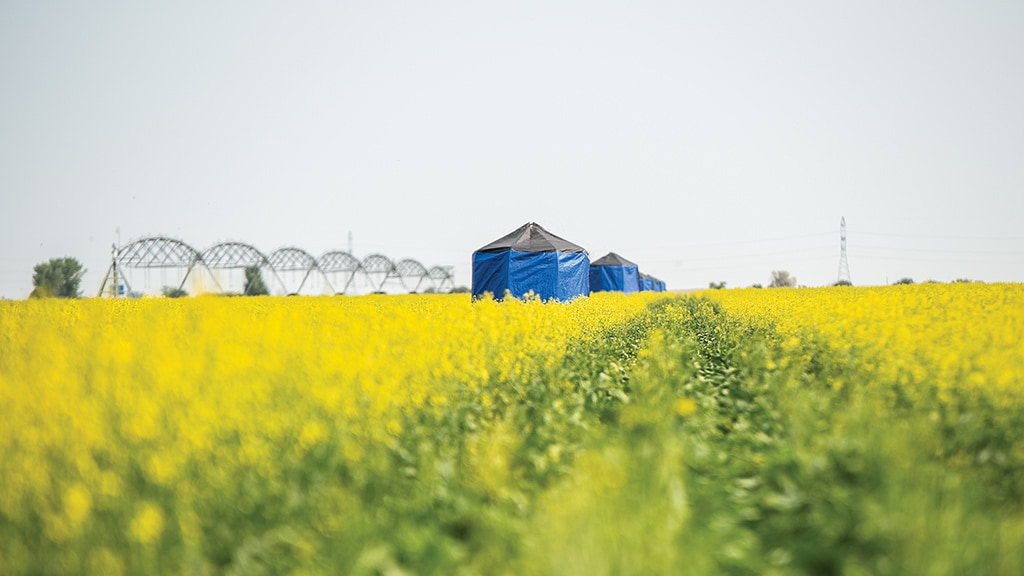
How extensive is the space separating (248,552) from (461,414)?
2152mm

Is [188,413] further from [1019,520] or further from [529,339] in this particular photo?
[1019,520]

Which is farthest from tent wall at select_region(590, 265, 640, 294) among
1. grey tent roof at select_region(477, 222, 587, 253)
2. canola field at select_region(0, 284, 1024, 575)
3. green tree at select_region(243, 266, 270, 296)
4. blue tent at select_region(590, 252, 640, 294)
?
green tree at select_region(243, 266, 270, 296)

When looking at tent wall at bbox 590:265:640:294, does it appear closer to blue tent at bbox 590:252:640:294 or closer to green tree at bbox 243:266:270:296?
blue tent at bbox 590:252:640:294

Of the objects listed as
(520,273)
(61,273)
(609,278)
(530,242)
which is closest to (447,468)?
(520,273)

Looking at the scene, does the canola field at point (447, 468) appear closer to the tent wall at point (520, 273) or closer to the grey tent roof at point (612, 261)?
the tent wall at point (520, 273)

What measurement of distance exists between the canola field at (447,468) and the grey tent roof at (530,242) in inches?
356

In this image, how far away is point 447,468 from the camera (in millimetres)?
3355

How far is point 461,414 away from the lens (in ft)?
15.1

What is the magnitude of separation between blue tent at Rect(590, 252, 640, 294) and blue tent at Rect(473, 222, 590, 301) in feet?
60.4

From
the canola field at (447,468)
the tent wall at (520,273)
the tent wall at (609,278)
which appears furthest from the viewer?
the tent wall at (609,278)

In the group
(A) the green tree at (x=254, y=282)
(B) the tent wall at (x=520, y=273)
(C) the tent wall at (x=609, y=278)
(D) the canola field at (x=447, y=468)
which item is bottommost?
(D) the canola field at (x=447, y=468)

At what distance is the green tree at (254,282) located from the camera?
229 ft

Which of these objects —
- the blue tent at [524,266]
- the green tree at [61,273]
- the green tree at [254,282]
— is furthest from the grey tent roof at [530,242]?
the green tree at [61,273]

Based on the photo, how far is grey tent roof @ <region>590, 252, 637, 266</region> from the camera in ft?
112
